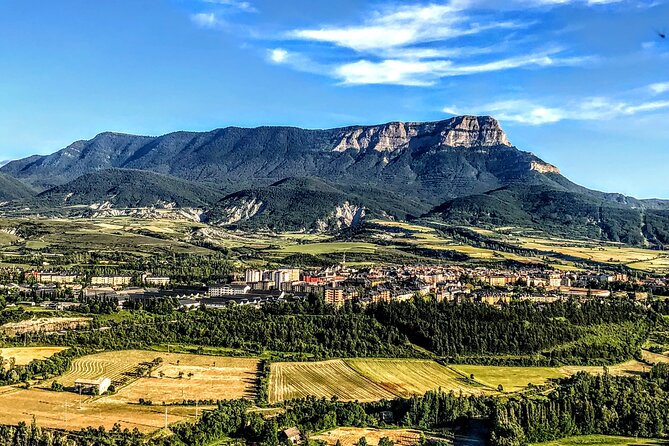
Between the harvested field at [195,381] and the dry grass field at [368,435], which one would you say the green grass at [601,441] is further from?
the harvested field at [195,381]

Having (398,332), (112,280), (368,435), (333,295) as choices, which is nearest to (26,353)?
(368,435)

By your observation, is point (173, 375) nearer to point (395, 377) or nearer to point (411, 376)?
point (395, 377)

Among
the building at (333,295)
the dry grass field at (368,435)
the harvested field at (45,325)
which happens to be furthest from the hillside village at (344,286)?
the dry grass field at (368,435)

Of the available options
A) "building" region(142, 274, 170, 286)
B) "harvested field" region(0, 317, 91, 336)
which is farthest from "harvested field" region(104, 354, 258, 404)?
"building" region(142, 274, 170, 286)

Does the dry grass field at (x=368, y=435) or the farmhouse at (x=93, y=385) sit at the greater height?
the farmhouse at (x=93, y=385)

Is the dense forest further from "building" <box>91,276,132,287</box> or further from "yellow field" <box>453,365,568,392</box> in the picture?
"building" <box>91,276,132,287</box>
